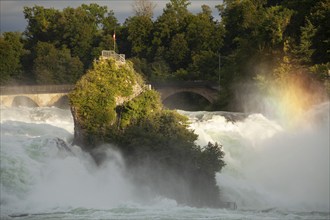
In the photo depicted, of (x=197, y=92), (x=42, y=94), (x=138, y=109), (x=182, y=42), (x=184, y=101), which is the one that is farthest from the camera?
(x=182, y=42)

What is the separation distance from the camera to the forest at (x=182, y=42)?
53.2m

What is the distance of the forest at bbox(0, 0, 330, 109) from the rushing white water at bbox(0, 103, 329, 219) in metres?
12.6

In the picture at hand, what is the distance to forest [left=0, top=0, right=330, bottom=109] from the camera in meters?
53.2

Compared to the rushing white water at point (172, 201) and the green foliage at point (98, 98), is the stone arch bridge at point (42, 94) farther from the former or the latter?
the green foliage at point (98, 98)

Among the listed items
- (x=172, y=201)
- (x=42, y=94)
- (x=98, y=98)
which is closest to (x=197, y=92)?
(x=42, y=94)

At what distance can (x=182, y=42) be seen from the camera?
80750 millimetres

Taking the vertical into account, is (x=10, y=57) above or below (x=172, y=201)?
above

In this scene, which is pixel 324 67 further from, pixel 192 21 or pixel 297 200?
pixel 192 21

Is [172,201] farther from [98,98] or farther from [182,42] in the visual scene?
[182,42]

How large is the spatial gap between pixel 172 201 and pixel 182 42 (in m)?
55.3

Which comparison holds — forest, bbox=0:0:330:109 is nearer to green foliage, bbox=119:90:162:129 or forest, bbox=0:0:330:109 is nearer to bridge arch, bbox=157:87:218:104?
bridge arch, bbox=157:87:218:104

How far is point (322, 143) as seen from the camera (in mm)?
35875

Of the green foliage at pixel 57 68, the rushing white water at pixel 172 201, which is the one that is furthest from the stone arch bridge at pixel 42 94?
the green foliage at pixel 57 68

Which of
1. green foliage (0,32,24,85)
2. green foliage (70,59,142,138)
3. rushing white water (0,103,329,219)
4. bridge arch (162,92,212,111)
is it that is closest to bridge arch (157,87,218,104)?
bridge arch (162,92,212,111)
